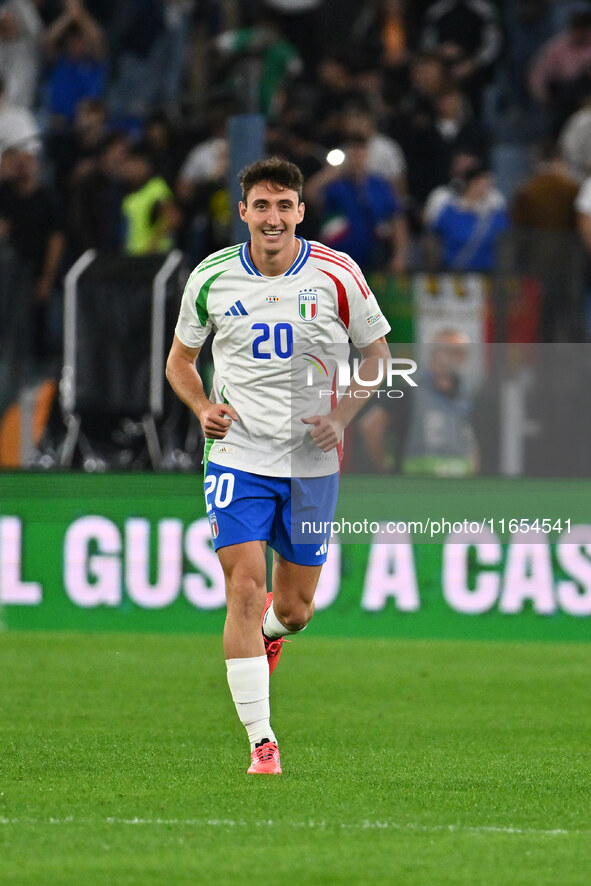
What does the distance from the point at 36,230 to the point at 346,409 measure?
7183mm

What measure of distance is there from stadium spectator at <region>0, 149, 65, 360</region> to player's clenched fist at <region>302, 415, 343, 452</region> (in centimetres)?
613

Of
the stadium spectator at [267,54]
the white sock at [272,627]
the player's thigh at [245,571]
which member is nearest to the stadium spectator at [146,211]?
the stadium spectator at [267,54]

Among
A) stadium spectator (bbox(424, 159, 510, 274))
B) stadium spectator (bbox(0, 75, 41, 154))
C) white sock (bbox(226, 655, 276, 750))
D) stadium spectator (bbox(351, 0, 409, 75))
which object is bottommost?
white sock (bbox(226, 655, 276, 750))

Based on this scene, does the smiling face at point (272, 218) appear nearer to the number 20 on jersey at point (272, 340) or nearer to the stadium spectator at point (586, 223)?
the number 20 on jersey at point (272, 340)

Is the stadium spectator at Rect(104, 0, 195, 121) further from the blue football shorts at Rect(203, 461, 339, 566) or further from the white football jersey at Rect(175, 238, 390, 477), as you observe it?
the blue football shorts at Rect(203, 461, 339, 566)

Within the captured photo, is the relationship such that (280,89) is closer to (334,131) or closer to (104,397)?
(334,131)

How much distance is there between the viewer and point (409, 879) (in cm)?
448

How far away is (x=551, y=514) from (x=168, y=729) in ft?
14.7

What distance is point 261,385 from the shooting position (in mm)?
6523

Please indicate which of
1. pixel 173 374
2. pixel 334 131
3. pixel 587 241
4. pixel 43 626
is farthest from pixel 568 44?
pixel 173 374

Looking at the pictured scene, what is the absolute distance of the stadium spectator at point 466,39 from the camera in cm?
1555

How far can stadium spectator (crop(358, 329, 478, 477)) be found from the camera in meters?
10.6

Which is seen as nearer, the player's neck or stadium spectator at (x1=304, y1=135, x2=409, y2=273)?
the player's neck

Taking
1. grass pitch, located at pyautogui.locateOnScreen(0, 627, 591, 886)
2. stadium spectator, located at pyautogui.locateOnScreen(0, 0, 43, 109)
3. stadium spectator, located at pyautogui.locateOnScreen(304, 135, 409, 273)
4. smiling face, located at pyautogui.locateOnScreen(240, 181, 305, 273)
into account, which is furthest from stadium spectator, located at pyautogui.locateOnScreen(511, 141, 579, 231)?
smiling face, located at pyautogui.locateOnScreen(240, 181, 305, 273)
